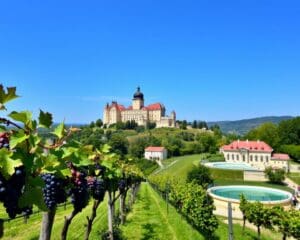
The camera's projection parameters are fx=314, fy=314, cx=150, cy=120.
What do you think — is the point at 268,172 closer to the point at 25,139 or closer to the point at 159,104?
the point at 25,139

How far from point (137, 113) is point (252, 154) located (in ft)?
254

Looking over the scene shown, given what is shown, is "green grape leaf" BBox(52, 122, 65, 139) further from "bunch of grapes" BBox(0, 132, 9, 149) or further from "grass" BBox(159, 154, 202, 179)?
"grass" BBox(159, 154, 202, 179)

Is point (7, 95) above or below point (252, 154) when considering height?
above

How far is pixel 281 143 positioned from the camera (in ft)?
222

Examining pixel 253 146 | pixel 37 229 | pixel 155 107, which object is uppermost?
pixel 155 107

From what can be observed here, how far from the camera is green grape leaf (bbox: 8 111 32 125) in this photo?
1814 millimetres

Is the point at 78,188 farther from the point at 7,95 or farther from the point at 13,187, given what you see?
the point at 7,95

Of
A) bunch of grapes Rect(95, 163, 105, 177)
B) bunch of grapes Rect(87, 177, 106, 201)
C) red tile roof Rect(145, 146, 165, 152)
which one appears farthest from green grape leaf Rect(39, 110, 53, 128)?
red tile roof Rect(145, 146, 165, 152)

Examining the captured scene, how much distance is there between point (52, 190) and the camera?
3.75 metres

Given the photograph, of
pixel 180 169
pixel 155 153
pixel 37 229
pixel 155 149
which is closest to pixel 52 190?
pixel 37 229

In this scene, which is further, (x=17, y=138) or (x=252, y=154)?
(x=252, y=154)

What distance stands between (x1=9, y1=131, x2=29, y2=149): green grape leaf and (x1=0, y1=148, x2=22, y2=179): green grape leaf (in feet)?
0.15

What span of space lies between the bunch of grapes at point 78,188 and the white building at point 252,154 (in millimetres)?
54719

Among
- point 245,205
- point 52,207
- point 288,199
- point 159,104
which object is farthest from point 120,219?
point 159,104
